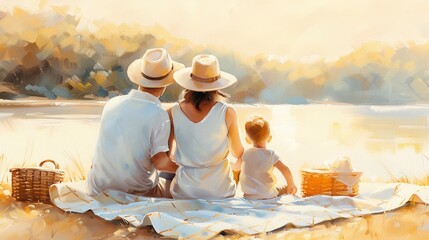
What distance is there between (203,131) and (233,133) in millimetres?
181

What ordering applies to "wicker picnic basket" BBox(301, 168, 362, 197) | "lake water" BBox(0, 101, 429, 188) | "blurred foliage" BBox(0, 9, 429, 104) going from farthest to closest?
"blurred foliage" BBox(0, 9, 429, 104), "lake water" BBox(0, 101, 429, 188), "wicker picnic basket" BBox(301, 168, 362, 197)

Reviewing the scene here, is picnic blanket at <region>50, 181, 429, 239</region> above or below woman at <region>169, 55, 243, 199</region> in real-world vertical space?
below

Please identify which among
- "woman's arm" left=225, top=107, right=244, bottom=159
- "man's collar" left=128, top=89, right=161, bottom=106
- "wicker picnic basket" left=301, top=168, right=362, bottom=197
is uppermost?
"man's collar" left=128, top=89, right=161, bottom=106

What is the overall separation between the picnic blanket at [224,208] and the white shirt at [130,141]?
10cm

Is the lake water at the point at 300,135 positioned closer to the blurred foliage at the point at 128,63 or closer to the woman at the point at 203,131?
the blurred foliage at the point at 128,63

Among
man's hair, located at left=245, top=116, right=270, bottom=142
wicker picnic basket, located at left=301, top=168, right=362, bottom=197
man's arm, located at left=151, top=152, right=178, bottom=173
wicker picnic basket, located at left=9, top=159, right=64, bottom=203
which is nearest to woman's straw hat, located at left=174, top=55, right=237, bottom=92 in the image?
man's hair, located at left=245, top=116, right=270, bottom=142

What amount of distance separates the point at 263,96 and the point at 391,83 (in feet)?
4.83

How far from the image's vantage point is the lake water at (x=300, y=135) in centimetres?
561

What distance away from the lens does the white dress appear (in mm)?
3812

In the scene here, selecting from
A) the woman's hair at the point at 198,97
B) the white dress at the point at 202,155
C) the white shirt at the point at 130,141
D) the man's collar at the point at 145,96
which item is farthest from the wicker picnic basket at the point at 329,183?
the man's collar at the point at 145,96

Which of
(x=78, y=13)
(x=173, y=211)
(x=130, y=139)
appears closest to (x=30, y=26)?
(x=78, y=13)

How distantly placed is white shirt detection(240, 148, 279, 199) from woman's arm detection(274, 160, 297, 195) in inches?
1.3

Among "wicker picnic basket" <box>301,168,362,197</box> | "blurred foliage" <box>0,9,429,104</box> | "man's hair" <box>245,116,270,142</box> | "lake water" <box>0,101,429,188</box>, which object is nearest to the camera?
"man's hair" <box>245,116,270,142</box>

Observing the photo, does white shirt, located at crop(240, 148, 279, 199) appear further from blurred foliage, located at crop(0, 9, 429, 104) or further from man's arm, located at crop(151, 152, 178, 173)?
blurred foliage, located at crop(0, 9, 429, 104)
